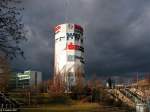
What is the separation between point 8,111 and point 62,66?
10326 centimetres

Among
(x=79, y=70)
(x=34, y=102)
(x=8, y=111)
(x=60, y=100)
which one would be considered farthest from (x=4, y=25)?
(x=79, y=70)

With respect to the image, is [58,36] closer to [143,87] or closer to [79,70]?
[79,70]

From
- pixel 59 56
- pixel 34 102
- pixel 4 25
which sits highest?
pixel 59 56

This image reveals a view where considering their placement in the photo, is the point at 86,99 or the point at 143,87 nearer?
the point at 86,99

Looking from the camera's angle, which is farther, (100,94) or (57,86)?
(57,86)

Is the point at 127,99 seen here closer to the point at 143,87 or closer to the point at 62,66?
the point at 143,87

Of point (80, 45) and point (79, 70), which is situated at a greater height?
point (80, 45)

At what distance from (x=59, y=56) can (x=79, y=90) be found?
42.8m

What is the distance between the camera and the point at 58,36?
506 ft

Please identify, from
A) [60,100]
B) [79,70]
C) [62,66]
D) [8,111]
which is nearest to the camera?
[8,111]

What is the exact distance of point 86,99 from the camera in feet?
339

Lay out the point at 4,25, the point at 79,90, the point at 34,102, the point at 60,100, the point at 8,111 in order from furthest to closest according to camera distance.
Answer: the point at 79,90 → the point at 60,100 → the point at 34,102 → the point at 8,111 → the point at 4,25

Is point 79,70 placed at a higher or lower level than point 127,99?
higher

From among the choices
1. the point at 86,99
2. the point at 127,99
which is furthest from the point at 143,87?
the point at 86,99
